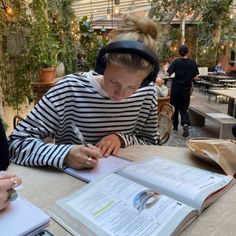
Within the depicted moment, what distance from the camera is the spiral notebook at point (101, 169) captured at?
0.94 m

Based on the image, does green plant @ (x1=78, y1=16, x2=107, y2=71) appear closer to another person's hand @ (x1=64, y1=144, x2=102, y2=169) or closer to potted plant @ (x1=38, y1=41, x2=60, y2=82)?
potted plant @ (x1=38, y1=41, x2=60, y2=82)

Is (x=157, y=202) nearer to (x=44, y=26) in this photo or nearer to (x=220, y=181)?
(x=220, y=181)

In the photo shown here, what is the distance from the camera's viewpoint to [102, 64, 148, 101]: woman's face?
1.09 m

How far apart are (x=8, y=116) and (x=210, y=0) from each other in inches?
204

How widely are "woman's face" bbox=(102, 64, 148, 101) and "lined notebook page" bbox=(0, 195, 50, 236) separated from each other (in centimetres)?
54

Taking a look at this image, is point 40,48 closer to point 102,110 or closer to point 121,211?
point 102,110

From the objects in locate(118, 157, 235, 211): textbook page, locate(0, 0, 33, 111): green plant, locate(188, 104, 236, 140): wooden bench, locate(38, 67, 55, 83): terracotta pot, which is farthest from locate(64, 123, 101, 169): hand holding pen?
locate(188, 104, 236, 140): wooden bench

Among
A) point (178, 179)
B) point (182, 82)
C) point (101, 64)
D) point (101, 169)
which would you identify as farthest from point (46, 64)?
point (178, 179)

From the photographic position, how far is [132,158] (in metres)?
1.13

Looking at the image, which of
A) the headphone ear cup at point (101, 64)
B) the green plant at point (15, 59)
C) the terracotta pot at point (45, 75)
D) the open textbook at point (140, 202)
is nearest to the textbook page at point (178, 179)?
the open textbook at point (140, 202)

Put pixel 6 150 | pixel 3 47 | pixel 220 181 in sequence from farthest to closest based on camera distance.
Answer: pixel 3 47, pixel 6 150, pixel 220 181

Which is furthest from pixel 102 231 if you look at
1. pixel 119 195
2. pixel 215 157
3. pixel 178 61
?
pixel 178 61

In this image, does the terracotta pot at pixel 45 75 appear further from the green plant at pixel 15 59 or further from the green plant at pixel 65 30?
the green plant at pixel 65 30

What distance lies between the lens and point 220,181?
0.89 m
